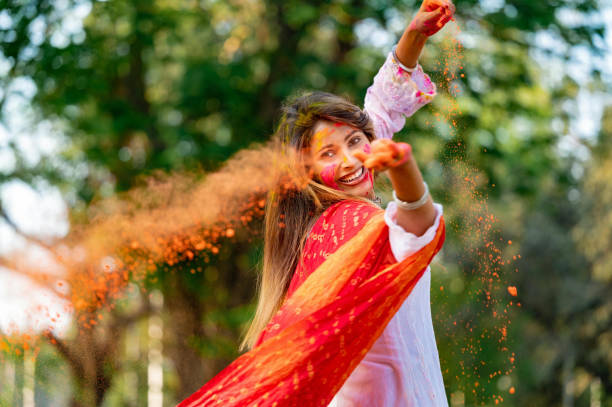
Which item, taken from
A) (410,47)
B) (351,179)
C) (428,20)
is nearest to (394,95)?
(410,47)

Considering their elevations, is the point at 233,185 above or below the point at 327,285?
below

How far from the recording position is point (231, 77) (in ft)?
28.4

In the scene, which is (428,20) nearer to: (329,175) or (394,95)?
(394,95)

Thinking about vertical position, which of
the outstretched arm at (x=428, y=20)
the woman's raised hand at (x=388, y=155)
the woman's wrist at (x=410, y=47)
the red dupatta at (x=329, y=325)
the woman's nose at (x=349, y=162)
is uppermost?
the woman's raised hand at (x=388, y=155)

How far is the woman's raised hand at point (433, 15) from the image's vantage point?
2.51m

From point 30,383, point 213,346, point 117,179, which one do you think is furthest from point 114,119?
point 30,383

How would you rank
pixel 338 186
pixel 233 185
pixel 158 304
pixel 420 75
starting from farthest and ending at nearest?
pixel 158 304 < pixel 233 185 < pixel 420 75 < pixel 338 186

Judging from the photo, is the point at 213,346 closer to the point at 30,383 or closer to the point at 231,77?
the point at 231,77

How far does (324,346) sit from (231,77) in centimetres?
697

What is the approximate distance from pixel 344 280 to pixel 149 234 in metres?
4.82

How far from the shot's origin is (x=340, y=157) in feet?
8.40

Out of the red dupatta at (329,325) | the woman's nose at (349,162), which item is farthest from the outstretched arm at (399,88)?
the red dupatta at (329,325)

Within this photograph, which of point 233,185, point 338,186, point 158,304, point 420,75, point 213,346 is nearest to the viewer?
point 338,186

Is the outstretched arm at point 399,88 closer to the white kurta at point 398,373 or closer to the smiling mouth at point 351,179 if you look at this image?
the smiling mouth at point 351,179
